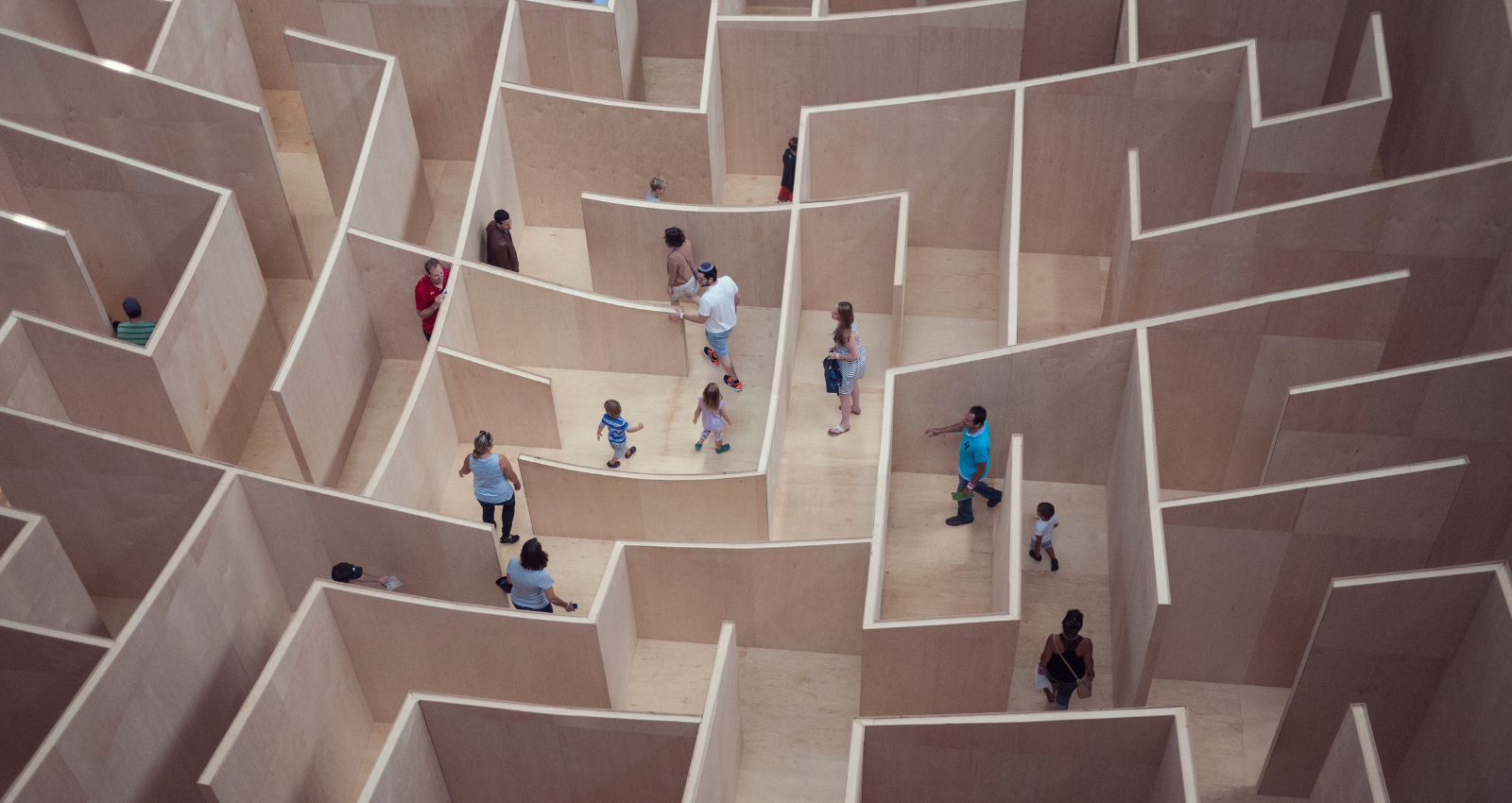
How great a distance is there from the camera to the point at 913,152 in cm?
1334

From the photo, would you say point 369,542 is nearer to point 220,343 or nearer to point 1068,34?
point 220,343

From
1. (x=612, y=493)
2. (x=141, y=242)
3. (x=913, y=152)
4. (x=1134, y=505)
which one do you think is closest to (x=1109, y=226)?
(x=913, y=152)

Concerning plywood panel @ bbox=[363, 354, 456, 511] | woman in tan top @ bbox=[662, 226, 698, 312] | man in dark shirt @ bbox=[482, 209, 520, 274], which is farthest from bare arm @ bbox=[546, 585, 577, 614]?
man in dark shirt @ bbox=[482, 209, 520, 274]

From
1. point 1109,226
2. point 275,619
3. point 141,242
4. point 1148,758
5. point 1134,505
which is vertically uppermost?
point 1109,226

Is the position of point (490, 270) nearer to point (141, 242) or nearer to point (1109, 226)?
point (141, 242)

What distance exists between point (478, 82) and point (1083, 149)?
23.1 ft

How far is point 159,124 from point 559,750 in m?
8.44

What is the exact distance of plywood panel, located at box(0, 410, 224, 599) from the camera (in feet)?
33.3

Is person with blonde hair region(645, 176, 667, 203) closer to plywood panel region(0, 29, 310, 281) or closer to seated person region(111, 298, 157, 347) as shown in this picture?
plywood panel region(0, 29, 310, 281)

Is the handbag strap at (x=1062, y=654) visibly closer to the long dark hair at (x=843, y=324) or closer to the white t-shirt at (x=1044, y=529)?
the white t-shirt at (x=1044, y=529)

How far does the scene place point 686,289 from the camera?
42.5 feet

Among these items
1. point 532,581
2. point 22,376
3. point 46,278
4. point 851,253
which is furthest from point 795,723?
point 46,278

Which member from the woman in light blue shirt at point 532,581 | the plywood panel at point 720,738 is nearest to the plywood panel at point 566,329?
the woman in light blue shirt at point 532,581

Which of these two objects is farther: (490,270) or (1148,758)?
(490,270)
